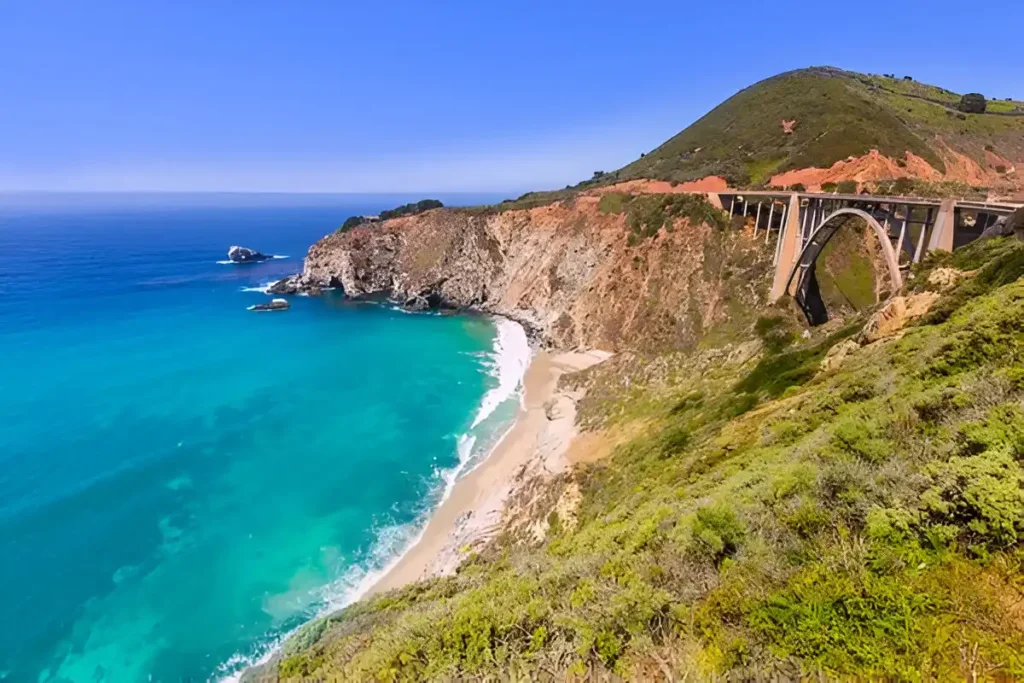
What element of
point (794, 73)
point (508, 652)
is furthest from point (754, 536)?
point (794, 73)

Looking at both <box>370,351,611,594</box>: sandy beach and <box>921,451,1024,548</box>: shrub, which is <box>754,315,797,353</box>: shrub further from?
<box>921,451,1024,548</box>: shrub

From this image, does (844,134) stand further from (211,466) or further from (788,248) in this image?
(211,466)

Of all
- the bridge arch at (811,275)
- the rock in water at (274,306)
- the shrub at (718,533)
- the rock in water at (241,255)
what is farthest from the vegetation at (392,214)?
the shrub at (718,533)

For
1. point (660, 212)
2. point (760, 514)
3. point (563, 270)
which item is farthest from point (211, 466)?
point (660, 212)

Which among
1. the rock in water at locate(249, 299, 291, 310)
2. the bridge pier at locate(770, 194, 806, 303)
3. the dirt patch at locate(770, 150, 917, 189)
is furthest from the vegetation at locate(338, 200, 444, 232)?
the bridge pier at locate(770, 194, 806, 303)

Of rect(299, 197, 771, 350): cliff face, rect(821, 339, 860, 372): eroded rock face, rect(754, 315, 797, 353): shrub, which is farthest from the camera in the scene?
rect(299, 197, 771, 350): cliff face

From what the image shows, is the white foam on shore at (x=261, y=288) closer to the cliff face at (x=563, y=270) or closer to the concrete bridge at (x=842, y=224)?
the cliff face at (x=563, y=270)
